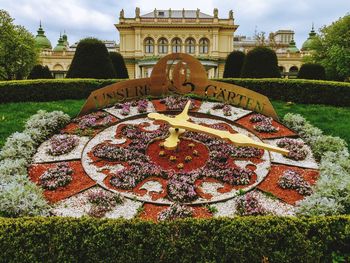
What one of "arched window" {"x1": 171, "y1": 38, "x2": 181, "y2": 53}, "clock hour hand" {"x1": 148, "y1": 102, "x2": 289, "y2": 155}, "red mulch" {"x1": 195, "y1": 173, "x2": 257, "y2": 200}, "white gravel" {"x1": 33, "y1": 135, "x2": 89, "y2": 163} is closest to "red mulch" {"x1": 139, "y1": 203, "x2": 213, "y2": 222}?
"red mulch" {"x1": 195, "y1": 173, "x2": 257, "y2": 200}

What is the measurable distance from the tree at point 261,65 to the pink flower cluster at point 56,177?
9533 mm

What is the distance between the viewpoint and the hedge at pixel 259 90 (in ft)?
38.2

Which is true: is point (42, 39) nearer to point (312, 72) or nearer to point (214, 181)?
point (312, 72)

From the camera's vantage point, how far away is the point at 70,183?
5.99 meters

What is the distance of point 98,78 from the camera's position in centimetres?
1417

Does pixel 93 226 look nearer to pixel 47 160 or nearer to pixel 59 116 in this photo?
pixel 47 160

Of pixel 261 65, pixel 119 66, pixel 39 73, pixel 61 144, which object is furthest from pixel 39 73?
pixel 61 144

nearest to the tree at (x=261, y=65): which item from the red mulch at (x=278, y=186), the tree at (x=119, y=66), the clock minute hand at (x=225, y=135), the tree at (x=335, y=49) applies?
the tree at (x=119, y=66)

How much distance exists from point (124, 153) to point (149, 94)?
2960 millimetres

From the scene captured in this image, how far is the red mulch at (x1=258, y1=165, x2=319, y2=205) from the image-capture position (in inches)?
222

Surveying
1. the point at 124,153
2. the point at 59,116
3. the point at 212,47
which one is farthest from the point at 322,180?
the point at 212,47

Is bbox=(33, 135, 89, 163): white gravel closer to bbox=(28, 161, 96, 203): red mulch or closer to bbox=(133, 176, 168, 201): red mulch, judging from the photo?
bbox=(28, 161, 96, 203): red mulch

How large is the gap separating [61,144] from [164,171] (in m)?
2.33

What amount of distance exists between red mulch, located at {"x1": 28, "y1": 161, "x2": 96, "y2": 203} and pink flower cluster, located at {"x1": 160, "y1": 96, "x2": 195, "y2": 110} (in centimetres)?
312
